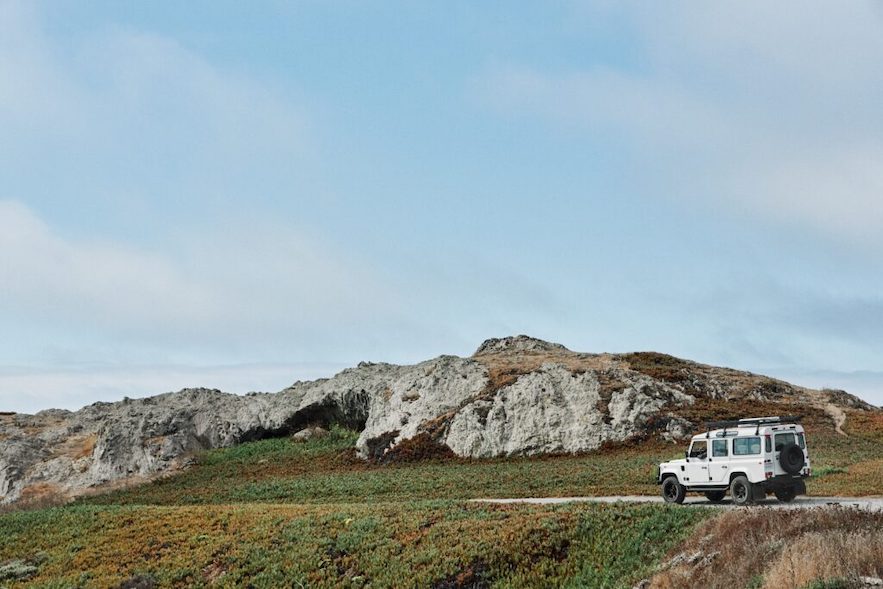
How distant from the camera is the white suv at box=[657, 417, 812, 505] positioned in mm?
27688

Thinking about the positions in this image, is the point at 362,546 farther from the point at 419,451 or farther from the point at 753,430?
the point at 419,451

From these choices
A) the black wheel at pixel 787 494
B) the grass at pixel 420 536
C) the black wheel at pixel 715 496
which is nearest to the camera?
the grass at pixel 420 536

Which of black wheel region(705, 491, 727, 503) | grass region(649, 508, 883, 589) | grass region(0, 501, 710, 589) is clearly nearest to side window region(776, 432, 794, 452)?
black wheel region(705, 491, 727, 503)

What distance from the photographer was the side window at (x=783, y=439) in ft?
91.9

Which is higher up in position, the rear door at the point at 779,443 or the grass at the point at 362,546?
the rear door at the point at 779,443

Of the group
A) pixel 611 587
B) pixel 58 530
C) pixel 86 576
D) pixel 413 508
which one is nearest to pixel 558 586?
pixel 611 587

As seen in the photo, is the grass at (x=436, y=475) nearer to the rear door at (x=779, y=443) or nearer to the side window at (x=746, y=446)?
the rear door at (x=779, y=443)

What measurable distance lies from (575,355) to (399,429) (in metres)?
18.9

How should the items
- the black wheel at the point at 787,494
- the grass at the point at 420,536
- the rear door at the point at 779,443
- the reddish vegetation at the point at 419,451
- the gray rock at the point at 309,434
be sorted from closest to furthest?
the grass at the point at 420,536
the rear door at the point at 779,443
the black wheel at the point at 787,494
the reddish vegetation at the point at 419,451
the gray rock at the point at 309,434

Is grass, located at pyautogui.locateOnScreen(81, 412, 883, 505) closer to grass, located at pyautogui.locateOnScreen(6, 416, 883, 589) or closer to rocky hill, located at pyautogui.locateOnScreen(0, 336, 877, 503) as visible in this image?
grass, located at pyautogui.locateOnScreen(6, 416, 883, 589)

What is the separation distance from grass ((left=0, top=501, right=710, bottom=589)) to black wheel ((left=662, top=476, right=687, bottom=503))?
554 cm

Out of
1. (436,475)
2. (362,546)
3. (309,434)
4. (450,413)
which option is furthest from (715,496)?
(309,434)

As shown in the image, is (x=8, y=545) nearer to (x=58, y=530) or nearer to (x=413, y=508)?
(x=58, y=530)

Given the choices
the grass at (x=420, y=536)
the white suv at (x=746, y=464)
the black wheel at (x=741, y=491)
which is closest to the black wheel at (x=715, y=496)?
the white suv at (x=746, y=464)
